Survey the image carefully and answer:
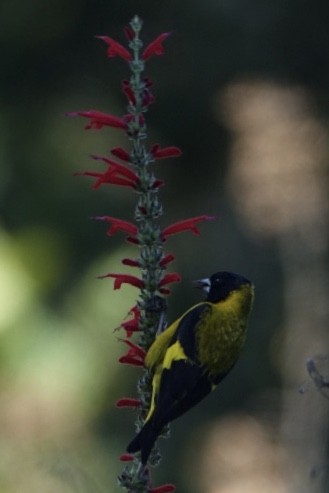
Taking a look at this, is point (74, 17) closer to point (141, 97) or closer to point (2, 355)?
point (2, 355)

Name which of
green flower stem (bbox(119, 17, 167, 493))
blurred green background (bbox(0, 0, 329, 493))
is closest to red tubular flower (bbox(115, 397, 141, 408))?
green flower stem (bbox(119, 17, 167, 493))

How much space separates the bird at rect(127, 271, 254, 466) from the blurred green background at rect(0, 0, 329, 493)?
22 centimetres

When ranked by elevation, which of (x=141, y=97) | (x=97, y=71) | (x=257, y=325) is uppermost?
(x=141, y=97)

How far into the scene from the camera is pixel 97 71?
15453 mm

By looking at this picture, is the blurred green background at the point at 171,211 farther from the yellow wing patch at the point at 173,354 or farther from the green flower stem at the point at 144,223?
the green flower stem at the point at 144,223

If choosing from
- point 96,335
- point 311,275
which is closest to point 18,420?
point 96,335

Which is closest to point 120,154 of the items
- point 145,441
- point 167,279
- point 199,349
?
point 167,279

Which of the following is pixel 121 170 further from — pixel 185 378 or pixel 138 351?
pixel 185 378

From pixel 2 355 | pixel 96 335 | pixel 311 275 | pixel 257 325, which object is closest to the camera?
pixel 311 275

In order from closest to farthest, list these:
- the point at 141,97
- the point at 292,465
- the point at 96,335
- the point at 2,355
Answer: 1. the point at 292,465
2. the point at 141,97
3. the point at 2,355
4. the point at 96,335

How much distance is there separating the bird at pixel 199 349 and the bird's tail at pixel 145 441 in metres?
0.09

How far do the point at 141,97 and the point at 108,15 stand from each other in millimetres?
12017

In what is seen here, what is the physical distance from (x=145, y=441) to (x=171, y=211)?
10.8 metres

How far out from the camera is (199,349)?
16.6ft
